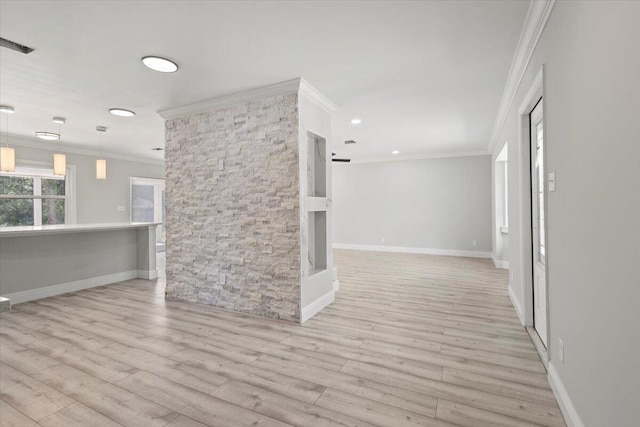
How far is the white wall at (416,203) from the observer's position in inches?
297

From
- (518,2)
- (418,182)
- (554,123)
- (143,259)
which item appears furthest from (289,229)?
(418,182)

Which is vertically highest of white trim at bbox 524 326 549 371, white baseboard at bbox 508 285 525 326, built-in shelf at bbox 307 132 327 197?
built-in shelf at bbox 307 132 327 197

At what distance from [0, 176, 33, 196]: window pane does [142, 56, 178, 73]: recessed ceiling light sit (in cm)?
557

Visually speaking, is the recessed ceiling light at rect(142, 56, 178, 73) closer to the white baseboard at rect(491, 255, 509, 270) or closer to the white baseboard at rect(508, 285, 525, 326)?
the white baseboard at rect(508, 285, 525, 326)

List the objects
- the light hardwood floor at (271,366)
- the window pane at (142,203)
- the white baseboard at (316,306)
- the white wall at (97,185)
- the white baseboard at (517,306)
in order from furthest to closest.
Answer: the window pane at (142,203) < the white wall at (97,185) < the white baseboard at (316,306) < the white baseboard at (517,306) < the light hardwood floor at (271,366)

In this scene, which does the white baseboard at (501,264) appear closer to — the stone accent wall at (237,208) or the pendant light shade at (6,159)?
the stone accent wall at (237,208)

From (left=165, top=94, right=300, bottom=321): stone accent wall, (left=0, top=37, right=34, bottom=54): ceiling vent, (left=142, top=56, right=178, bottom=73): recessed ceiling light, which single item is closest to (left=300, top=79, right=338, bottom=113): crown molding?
(left=165, top=94, right=300, bottom=321): stone accent wall

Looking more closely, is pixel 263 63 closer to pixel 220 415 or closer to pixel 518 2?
pixel 518 2

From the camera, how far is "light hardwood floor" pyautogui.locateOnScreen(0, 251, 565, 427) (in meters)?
1.88

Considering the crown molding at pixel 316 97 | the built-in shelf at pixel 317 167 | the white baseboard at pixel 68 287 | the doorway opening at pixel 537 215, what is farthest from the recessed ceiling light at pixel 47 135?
the doorway opening at pixel 537 215

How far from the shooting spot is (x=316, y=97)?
12.0ft

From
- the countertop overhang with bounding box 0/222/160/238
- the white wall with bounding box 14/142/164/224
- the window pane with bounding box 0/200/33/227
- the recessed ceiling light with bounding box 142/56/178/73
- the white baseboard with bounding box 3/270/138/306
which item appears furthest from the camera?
the white wall with bounding box 14/142/164/224

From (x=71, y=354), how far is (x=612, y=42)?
4.06 metres

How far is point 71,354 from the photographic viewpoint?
2.67 m
